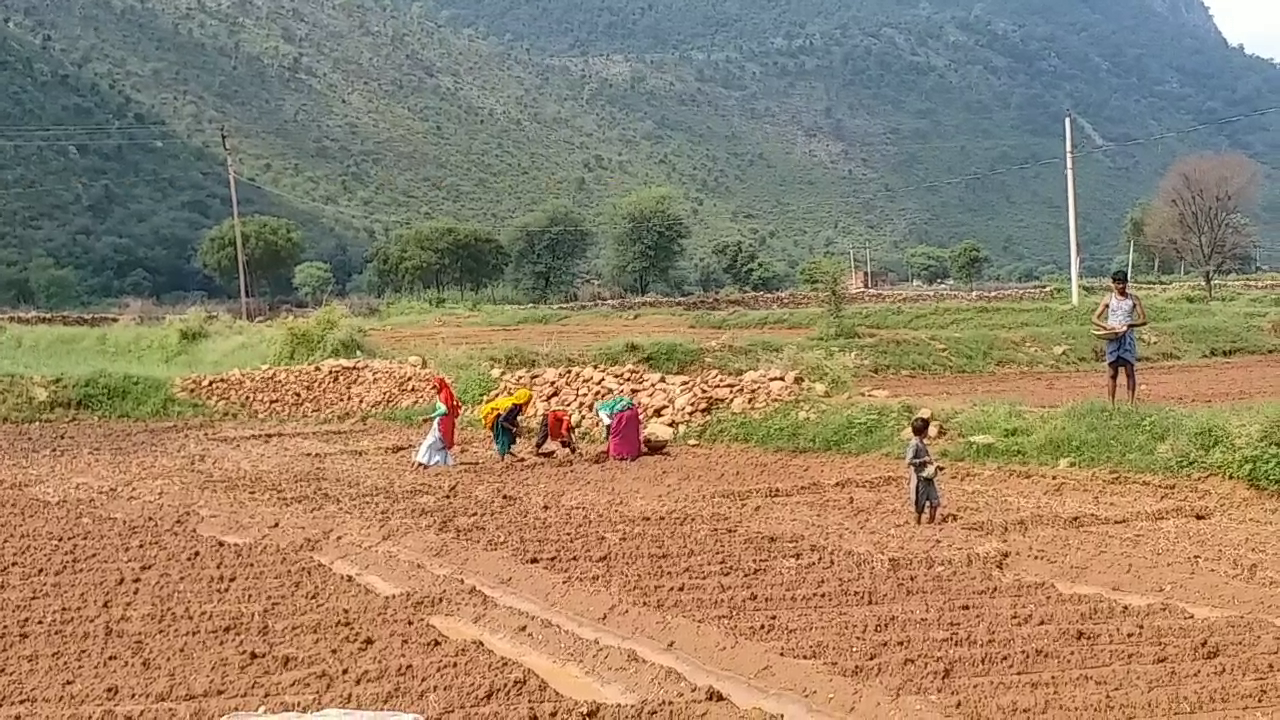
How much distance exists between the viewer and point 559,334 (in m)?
32.7

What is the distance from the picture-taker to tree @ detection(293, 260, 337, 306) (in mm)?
52656

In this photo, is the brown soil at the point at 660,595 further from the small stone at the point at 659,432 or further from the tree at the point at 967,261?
the tree at the point at 967,261

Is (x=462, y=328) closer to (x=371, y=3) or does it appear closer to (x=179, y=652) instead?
(x=179, y=652)

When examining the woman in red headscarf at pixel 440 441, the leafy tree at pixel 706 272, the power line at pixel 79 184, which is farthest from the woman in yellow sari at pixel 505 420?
the power line at pixel 79 184

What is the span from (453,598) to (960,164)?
88931 millimetres

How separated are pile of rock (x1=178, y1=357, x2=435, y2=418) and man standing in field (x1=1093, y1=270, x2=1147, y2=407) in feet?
36.8

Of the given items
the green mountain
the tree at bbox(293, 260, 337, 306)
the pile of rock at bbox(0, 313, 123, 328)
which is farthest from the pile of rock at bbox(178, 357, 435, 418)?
the green mountain

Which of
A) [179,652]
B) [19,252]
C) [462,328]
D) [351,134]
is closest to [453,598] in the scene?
[179,652]

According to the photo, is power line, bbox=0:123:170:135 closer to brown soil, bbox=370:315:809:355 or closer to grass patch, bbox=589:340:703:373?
brown soil, bbox=370:315:809:355

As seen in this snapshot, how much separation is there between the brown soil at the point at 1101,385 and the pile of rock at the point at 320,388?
8.02m

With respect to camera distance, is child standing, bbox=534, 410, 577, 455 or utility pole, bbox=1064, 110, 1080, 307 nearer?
child standing, bbox=534, 410, 577, 455

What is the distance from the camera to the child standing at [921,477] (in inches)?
399

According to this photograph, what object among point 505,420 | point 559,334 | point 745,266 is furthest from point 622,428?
point 745,266

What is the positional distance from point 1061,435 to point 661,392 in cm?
592
